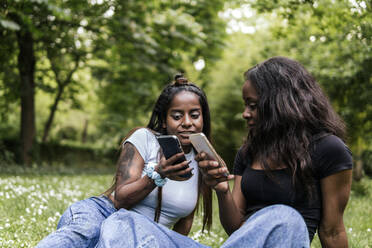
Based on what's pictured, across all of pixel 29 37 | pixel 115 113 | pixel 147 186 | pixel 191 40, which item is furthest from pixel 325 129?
pixel 115 113

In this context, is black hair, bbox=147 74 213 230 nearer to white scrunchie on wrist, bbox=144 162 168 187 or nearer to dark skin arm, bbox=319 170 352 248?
white scrunchie on wrist, bbox=144 162 168 187

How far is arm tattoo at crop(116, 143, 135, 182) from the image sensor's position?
3.27 m

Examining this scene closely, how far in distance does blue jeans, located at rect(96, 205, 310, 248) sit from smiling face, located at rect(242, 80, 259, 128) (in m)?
0.85

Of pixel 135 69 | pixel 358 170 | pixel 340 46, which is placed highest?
pixel 340 46

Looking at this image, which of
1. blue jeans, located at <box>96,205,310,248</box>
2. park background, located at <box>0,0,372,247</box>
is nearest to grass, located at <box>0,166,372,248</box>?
park background, located at <box>0,0,372,247</box>

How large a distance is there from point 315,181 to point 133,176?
4.49 ft

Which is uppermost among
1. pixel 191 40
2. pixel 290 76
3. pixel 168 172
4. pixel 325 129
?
pixel 191 40

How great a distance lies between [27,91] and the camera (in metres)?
14.2

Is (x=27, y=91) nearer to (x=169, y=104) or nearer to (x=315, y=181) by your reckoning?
(x=169, y=104)

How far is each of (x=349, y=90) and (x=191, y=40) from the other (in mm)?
5729

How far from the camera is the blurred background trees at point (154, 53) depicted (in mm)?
8312

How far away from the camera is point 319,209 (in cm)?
288

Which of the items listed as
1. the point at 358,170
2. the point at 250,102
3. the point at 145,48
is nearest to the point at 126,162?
the point at 250,102

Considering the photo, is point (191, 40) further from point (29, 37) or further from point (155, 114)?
point (155, 114)
